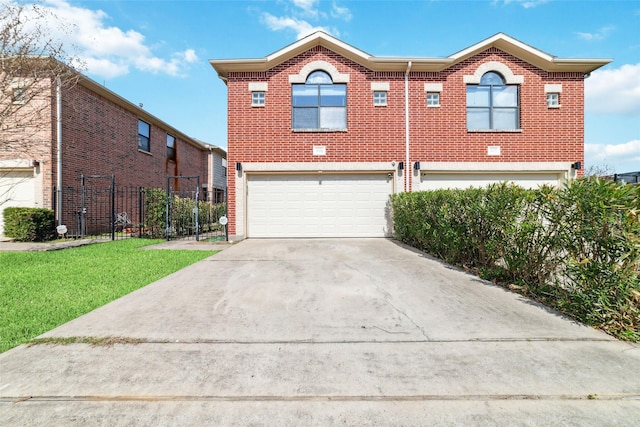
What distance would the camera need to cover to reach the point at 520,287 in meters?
4.97

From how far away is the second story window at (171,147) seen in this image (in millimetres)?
19891

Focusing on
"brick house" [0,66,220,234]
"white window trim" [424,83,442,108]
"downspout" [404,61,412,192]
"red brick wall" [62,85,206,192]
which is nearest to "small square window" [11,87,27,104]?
"brick house" [0,66,220,234]

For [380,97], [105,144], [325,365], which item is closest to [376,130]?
[380,97]

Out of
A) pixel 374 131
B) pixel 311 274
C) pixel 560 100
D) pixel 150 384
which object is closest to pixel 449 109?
pixel 374 131

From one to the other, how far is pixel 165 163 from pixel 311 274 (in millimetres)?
17257

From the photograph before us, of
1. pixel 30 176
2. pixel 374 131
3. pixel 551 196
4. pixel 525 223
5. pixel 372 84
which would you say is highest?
pixel 372 84

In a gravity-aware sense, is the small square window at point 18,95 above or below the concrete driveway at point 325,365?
above

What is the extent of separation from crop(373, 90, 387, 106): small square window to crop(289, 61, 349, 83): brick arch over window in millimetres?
1212

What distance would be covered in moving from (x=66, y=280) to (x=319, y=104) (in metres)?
9.12

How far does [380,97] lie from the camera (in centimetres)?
1116

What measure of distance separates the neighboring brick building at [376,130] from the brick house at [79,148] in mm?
5959

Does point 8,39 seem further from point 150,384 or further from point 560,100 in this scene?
point 560,100

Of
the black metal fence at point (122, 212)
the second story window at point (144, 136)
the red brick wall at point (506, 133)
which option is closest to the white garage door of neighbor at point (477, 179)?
the red brick wall at point (506, 133)

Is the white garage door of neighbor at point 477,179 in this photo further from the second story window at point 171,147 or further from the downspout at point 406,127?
the second story window at point 171,147
